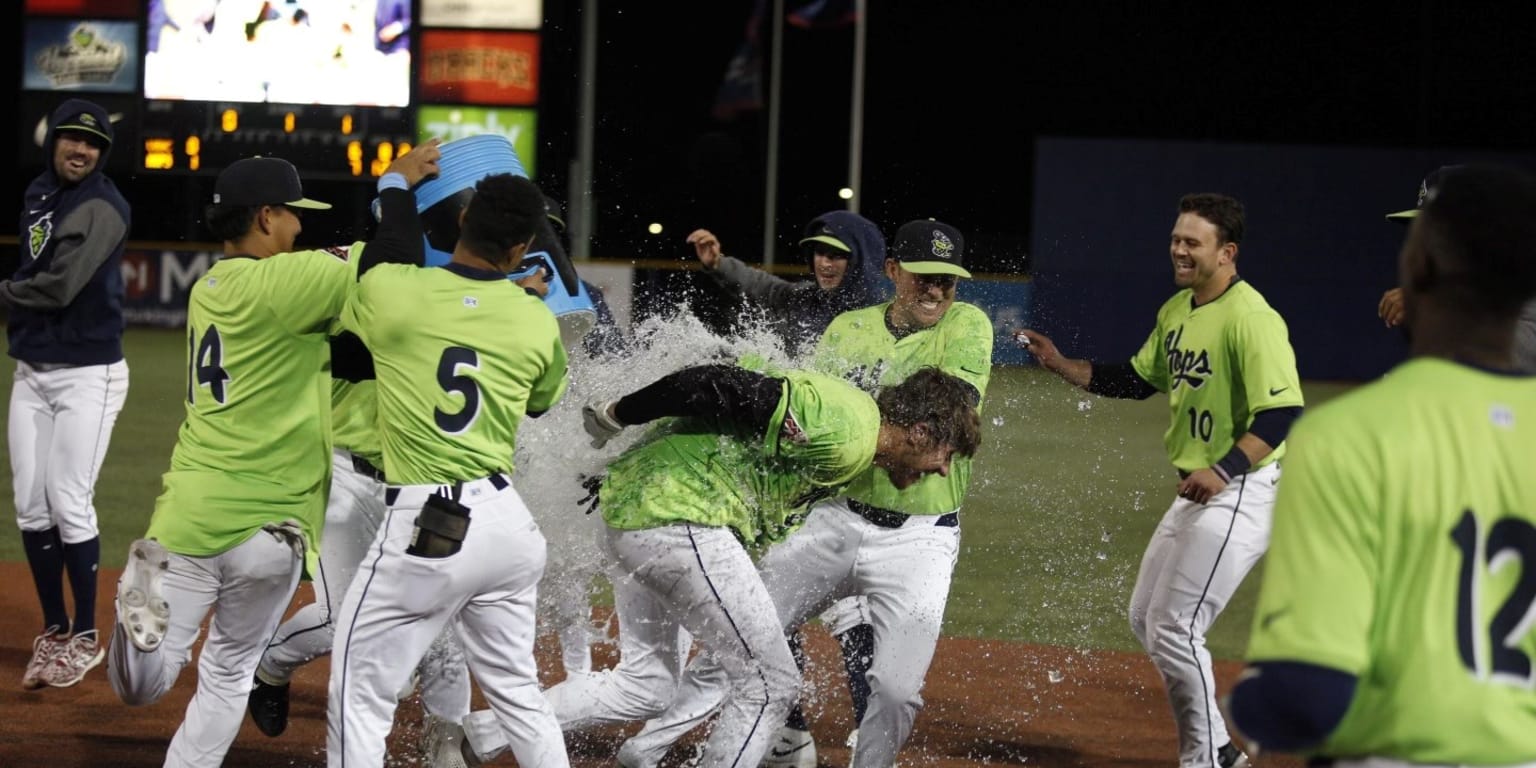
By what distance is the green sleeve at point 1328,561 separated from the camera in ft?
6.73

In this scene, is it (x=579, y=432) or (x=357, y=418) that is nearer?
(x=357, y=418)

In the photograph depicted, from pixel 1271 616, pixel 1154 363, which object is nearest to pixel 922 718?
pixel 1154 363

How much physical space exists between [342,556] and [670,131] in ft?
120

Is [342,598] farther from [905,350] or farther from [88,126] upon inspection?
[88,126]

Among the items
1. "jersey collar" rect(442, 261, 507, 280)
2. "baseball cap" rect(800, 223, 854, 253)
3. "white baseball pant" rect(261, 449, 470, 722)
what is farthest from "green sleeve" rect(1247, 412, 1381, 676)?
"baseball cap" rect(800, 223, 854, 253)

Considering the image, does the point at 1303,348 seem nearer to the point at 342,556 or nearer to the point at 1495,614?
the point at 342,556

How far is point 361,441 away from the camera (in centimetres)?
525

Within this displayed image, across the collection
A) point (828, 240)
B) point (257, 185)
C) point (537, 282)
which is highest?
point (257, 185)

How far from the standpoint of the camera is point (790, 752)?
558 centimetres

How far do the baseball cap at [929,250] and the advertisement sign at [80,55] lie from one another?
1540cm

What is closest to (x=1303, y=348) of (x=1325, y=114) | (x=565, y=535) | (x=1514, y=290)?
(x=1325, y=114)

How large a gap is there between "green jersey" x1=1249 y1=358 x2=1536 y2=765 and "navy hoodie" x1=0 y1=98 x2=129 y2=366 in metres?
5.20

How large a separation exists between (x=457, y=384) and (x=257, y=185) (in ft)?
3.64

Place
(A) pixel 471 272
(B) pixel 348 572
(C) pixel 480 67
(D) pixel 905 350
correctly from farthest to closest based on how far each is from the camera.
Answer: (C) pixel 480 67 < (D) pixel 905 350 < (B) pixel 348 572 < (A) pixel 471 272
